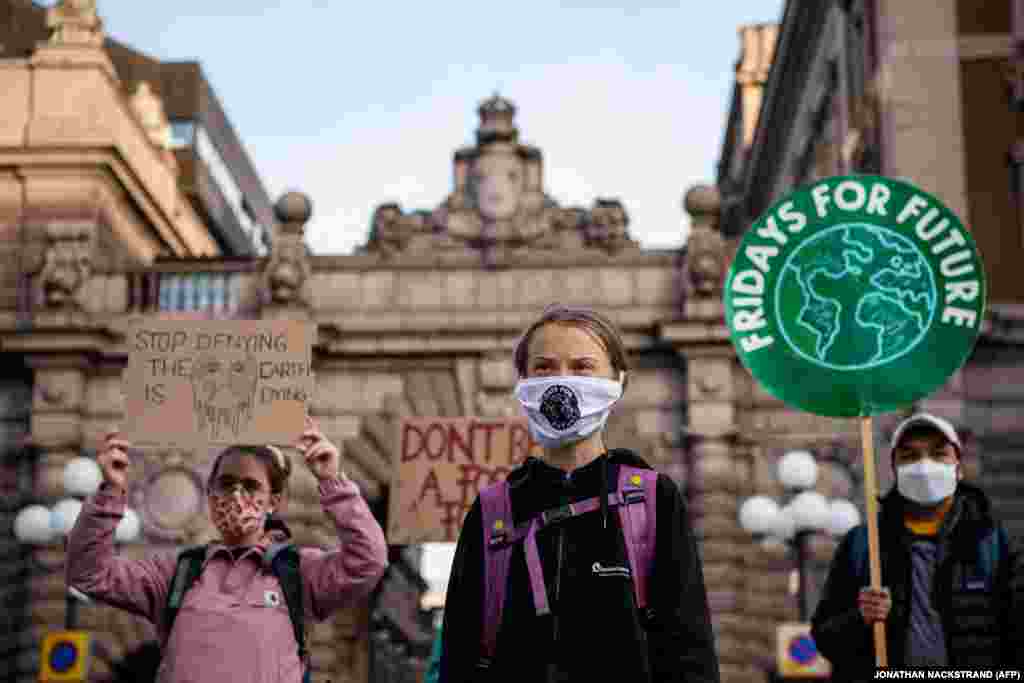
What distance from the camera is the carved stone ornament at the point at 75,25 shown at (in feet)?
86.2

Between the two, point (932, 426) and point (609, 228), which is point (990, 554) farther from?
point (609, 228)

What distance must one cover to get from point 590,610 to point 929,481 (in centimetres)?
296

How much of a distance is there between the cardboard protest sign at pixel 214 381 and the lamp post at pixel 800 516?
10.1m

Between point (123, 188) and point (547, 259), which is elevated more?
point (123, 188)

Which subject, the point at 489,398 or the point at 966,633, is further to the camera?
the point at 489,398

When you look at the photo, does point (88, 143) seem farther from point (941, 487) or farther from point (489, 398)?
point (941, 487)

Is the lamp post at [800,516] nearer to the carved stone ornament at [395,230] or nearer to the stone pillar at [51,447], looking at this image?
the carved stone ornament at [395,230]

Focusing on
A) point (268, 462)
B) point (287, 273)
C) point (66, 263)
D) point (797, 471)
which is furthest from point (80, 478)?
point (268, 462)

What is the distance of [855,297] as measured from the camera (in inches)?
294

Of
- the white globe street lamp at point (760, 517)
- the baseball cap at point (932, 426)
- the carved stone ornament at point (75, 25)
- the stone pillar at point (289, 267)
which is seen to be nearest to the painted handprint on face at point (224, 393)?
the baseball cap at point (932, 426)

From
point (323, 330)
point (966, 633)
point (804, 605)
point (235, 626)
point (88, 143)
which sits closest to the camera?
point (235, 626)

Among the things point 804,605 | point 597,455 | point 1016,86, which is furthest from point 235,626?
point 1016,86

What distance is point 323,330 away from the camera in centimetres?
2195

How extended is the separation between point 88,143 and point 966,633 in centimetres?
2090
